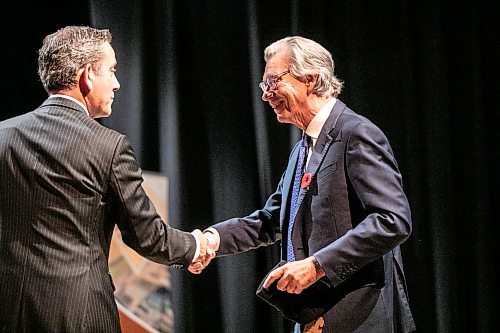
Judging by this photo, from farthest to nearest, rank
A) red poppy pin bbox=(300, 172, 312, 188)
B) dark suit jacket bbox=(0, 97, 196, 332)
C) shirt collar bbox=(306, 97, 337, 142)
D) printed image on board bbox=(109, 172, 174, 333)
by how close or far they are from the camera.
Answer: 1. printed image on board bbox=(109, 172, 174, 333)
2. shirt collar bbox=(306, 97, 337, 142)
3. red poppy pin bbox=(300, 172, 312, 188)
4. dark suit jacket bbox=(0, 97, 196, 332)

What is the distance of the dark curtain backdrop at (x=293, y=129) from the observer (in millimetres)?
2955

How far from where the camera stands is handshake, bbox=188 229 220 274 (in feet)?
7.39

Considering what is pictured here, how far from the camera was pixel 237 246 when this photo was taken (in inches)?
95.5

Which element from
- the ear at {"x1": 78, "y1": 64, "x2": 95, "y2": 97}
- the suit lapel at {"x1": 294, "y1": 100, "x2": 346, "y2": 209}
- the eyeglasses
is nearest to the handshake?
the suit lapel at {"x1": 294, "y1": 100, "x2": 346, "y2": 209}

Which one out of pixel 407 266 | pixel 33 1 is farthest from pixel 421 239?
pixel 33 1

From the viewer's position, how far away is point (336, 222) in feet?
6.54

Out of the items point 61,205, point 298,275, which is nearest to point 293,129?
point 298,275

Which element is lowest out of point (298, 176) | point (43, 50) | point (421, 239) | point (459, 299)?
point (459, 299)

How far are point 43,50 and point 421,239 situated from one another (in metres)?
→ 1.76

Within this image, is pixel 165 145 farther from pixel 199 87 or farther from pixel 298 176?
pixel 298 176

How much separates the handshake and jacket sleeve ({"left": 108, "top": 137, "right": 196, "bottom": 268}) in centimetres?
17

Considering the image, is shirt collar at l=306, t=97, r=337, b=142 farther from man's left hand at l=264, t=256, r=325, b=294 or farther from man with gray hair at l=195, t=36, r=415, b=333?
man's left hand at l=264, t=256, r=325, b=294

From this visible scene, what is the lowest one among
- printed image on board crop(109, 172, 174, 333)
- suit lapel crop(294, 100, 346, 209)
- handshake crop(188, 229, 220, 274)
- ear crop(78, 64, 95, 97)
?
printed image on board crop(109, 172, 174, 333)

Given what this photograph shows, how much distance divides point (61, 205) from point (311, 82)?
0.87 meters
